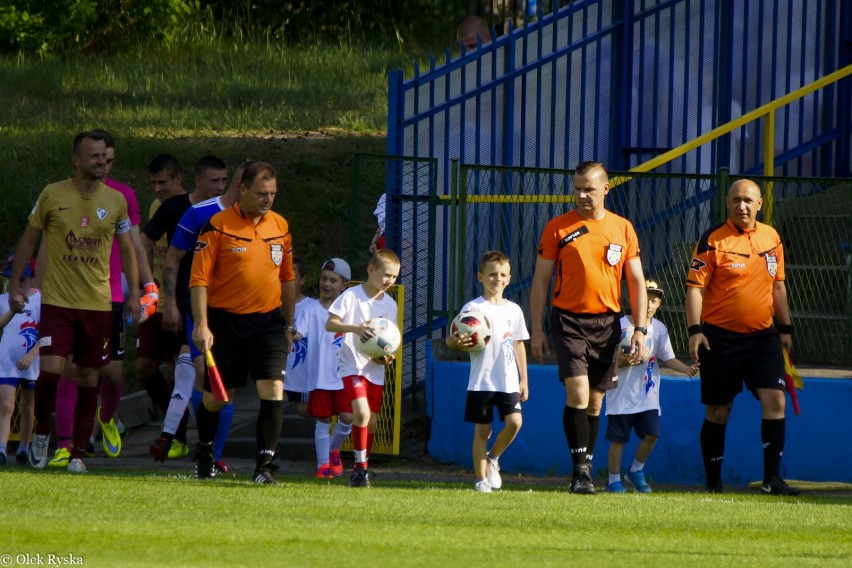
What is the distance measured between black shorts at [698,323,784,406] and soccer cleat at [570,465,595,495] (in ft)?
3.77

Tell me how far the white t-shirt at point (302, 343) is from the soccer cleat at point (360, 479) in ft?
5.20

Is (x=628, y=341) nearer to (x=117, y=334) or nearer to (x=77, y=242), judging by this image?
(x=117, y=334)

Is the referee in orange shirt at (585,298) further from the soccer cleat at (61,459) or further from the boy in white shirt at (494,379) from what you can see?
the soccer cleat at (61,459)

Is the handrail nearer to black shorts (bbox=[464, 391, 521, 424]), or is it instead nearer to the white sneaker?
black shorts (bbox=[464, 391, 521, 424])

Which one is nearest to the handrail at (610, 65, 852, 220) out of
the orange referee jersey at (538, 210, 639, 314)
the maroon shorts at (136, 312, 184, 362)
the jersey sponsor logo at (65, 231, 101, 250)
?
the orange referee jersey at (538, 210, 639, 314)

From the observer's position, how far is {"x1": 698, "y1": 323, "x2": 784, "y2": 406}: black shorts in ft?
31.7

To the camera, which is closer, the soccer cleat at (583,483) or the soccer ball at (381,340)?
the soccer cleat at (583,483)

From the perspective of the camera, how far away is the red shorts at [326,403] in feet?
34.7

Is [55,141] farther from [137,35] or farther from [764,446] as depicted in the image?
[764,446]

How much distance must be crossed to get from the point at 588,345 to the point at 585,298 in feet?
0.99

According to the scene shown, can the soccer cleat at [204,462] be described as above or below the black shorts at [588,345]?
below

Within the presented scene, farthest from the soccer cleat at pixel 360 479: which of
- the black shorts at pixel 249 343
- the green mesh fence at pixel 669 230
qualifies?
the green mesh fence at pixel 669 230

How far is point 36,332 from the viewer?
11125mm

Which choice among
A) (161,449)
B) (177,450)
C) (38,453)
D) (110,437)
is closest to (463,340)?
(161,449)
